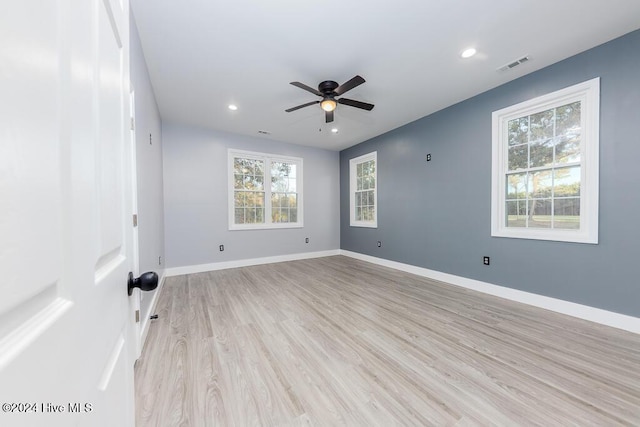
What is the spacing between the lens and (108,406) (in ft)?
1.85

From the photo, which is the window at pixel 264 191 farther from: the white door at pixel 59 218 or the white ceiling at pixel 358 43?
the white door at pixel 59 218

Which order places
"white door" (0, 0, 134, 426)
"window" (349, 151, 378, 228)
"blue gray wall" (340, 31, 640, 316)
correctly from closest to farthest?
1. "white door" (0, 0, 134, 426)
2. "blue gray wall" (340, 31, 640, 316)
3. "window" (349, 151, 378, 228)

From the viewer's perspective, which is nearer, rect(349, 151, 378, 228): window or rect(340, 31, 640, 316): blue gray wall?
rect(340, 31, 640, 316): blue gray wall

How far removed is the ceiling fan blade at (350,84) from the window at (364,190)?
2.51 meters

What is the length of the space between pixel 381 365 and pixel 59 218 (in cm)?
199

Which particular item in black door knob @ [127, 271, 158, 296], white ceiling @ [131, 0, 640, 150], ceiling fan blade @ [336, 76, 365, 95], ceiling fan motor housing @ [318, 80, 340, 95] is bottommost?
black door knob @ [127, 271, 158, 296]

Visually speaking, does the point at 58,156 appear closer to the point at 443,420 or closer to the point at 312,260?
the point at 443,420

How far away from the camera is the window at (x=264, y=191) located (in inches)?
190

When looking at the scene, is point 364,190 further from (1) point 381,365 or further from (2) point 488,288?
(1) point 381,365

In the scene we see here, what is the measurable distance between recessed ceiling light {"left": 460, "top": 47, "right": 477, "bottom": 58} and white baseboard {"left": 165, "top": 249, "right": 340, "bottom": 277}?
4.43 meters

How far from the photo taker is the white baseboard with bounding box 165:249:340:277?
4.20m

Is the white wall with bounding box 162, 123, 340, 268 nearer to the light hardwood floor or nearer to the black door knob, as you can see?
the light hardwood floor

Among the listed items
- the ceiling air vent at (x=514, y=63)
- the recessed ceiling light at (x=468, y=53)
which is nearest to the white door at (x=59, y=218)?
the recessed ceiling light at (x=468, y=53)

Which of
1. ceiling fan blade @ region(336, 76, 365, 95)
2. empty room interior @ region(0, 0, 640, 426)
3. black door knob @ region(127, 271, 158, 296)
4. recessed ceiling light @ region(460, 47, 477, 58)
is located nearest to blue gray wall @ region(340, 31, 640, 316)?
empty room interior @ region(0, 0, 640, 426)
